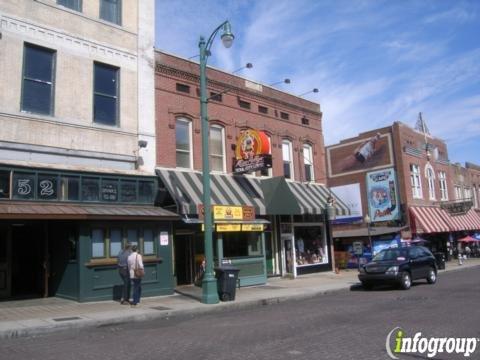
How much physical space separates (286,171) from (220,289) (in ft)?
34.8

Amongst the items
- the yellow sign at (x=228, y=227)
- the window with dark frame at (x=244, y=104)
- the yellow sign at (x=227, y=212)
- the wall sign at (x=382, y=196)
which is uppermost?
the window with dark frame at (x=244, y=104)

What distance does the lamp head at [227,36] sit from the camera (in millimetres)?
14505

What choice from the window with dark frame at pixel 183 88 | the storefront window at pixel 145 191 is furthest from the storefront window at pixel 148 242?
the window with dark frame at pixel 183 88

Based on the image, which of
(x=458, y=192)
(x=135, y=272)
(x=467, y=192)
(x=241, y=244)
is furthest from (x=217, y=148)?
(x=467, y=192)

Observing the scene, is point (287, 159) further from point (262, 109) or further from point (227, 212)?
point (227, 212)

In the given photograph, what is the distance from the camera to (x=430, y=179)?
39688 millimetres

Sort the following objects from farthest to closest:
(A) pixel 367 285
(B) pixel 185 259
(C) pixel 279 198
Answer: (C) pixel 279 198
(B) pixel 185 259
(A) pixel 367 285

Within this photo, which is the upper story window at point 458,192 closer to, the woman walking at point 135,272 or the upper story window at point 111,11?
the upper story window at point 111,11

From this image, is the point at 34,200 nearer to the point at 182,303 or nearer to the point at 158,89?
the point at 182,303

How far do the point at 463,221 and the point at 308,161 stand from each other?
21.9 m

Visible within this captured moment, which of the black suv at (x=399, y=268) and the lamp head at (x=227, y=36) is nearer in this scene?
the lamp head at (x=227, y=36)

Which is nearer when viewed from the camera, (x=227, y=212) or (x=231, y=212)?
(x=227, y=212)

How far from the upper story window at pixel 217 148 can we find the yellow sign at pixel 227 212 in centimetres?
276

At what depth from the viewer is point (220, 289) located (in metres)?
14.8
